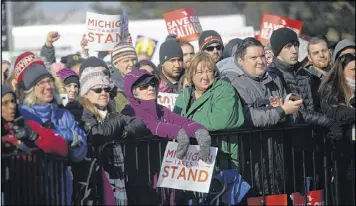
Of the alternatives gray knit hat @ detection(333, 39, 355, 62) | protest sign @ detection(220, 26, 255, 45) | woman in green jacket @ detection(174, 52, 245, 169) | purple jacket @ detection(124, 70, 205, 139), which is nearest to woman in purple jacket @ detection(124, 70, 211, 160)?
purple jacket @ detection(124, 70, 205, 139)

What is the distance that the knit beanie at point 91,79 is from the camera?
9.30m

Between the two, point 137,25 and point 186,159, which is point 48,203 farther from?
point 137,25

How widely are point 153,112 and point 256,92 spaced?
107cm

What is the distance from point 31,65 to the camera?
31.2ft

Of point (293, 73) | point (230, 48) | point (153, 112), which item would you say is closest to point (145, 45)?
point (230, 48)

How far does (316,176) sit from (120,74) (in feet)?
7.41

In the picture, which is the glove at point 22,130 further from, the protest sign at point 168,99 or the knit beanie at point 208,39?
the knit beanie at point 208,39

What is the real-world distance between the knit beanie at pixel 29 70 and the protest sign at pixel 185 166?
123cm

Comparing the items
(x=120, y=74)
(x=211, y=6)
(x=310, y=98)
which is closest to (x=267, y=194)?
(x=310, y=98)

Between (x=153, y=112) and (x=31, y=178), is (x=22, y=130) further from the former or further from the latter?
(x=153, y=112)

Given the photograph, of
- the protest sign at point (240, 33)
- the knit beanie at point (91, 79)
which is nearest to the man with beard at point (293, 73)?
the knit beanie at point (91, 79)

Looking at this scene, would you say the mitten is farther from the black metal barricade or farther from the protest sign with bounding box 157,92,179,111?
the protest sign with bounding box 157,92,179,111

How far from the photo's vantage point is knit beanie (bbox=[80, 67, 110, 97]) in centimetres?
930

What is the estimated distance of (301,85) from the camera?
35.0 feet
